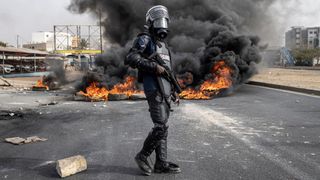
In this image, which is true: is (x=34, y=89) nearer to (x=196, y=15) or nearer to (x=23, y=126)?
(x=196, y=15)

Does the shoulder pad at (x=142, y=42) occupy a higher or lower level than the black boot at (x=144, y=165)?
higher

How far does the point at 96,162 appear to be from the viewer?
14.7 feet

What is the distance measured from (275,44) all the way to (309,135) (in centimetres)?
1969

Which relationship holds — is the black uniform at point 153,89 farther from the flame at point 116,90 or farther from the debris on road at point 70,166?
the flame at point 116,90

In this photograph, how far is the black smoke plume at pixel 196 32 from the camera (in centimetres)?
1511

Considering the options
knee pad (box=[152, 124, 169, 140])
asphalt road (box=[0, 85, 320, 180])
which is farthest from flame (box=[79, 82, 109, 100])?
knee pad (box=[152, 124, 169, 140])

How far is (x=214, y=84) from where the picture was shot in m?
13.8

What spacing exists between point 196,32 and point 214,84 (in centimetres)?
502

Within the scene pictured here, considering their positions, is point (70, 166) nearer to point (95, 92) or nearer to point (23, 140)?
point (23, 140)

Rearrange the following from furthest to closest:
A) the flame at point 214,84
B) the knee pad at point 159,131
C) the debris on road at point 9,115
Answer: the flame at point 214,84 → the debris on road at point 9,115 → the knee pad at point 159,131

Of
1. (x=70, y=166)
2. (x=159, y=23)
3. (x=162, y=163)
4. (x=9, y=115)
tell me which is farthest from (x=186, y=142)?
(x=9, y=115)

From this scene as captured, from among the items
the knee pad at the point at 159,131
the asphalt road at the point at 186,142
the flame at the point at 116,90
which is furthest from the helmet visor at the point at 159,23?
the flame at the point at 116,90

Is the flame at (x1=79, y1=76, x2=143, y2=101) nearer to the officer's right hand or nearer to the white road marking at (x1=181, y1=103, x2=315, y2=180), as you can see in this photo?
the white road marking at (x1=181, y1=103, x2=315, y2=180)

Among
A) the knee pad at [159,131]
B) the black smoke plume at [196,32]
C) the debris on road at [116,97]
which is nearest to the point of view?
the knee pad at [159,131]
